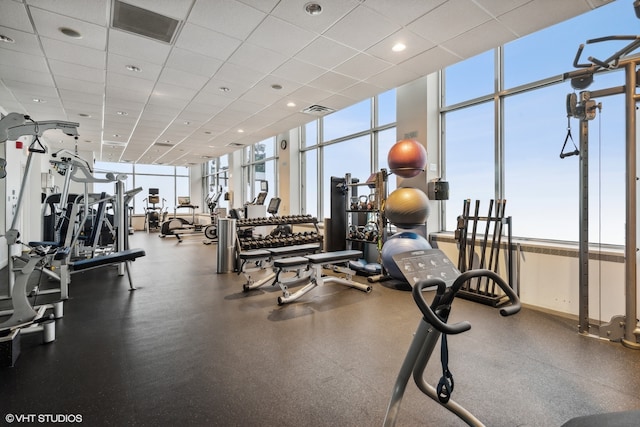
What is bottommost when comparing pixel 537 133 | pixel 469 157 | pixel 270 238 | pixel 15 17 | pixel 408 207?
pixel 270 238

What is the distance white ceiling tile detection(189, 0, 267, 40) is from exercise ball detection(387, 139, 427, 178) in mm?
2294

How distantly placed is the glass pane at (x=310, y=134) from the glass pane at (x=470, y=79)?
379cm

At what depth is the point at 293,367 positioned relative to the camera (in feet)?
7.53

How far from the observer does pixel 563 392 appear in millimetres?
2002

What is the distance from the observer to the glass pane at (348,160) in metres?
6.48

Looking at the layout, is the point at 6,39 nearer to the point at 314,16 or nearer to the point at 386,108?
the point at 314,16

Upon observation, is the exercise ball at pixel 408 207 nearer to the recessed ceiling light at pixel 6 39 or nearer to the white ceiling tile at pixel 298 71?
the white ceiling tile at pixel 298 71

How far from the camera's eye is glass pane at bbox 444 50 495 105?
443 cm

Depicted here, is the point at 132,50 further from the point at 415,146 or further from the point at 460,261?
the point at 460,261

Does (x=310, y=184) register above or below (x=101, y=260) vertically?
above

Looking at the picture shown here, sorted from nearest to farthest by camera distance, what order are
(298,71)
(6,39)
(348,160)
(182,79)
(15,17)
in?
(15,17), (6,39), (298,71), (182,79), (348,160)

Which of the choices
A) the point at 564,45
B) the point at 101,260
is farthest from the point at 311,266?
the point at 564,45

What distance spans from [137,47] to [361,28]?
8.65 ft

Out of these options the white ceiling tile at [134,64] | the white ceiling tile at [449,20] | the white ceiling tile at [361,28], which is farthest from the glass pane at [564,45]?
the white ceiling tile at [134,64]
